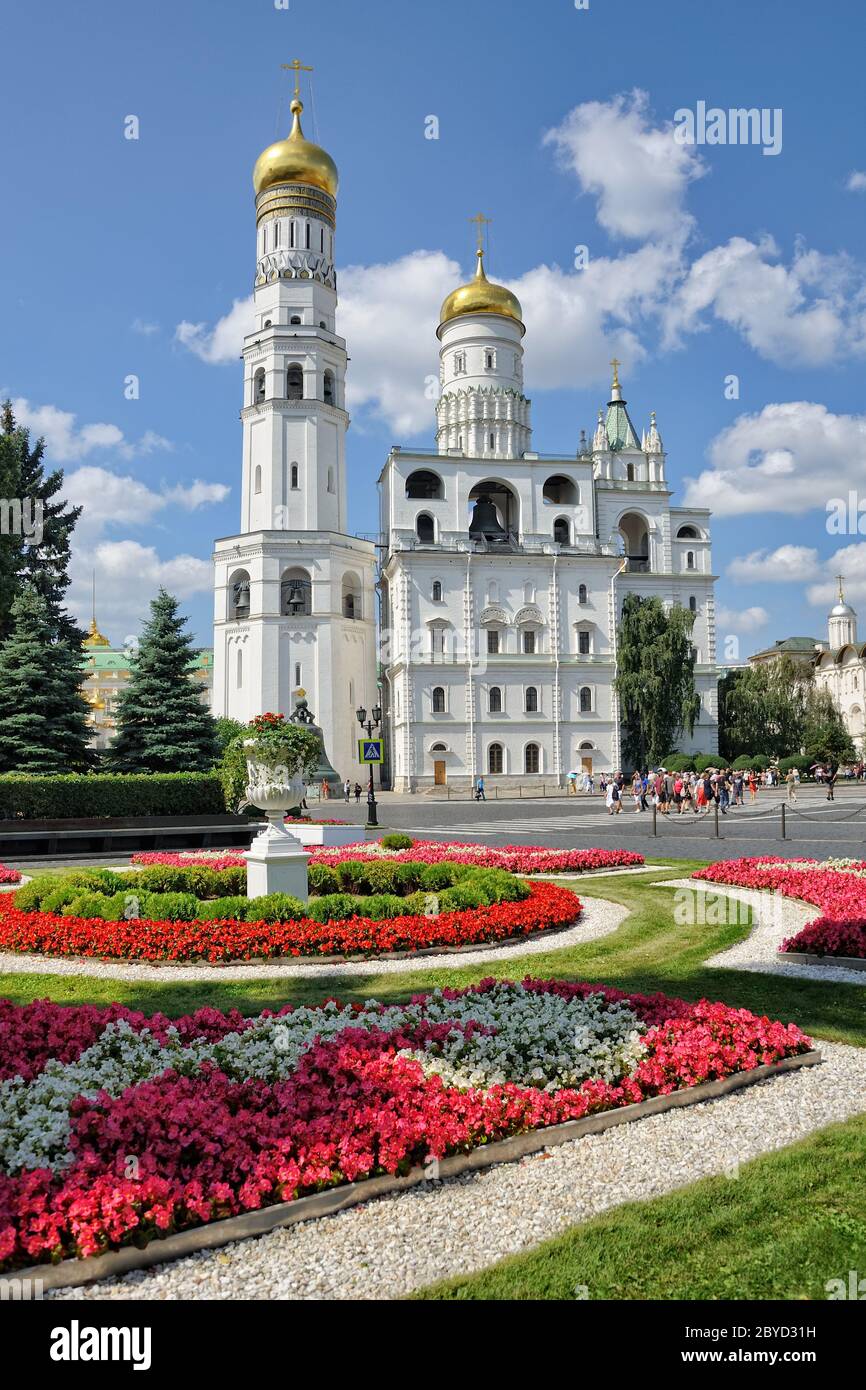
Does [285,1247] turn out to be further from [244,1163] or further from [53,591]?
[53,591]

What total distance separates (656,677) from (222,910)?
4808cm

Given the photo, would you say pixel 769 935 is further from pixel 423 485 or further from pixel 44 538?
pixel 423 485

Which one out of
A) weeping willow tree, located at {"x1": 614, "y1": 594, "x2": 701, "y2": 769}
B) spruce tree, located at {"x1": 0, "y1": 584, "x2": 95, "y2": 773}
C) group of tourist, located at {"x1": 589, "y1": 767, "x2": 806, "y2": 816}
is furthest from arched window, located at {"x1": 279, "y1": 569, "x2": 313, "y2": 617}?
spruce tree, located at {"x1": 0, "y1": 584, "x2": 95, "y2": 773}

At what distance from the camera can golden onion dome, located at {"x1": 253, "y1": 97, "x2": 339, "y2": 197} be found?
55.0 m

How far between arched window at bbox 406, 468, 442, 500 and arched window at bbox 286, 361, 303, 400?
8.73 meters

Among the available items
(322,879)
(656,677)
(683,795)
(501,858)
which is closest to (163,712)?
(501,858)

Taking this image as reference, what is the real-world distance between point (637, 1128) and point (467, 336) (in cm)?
6209

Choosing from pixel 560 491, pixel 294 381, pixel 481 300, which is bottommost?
pixel 560 491

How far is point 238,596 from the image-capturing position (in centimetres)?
5531

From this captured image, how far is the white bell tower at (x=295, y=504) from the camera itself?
53.0 meters

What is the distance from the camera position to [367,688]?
55.9 metres

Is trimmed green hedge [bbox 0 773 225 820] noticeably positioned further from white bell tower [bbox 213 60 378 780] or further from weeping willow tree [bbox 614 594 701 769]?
weeping willow tree [bbox 614 594 701 769]

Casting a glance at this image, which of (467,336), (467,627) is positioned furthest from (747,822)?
(467,336)

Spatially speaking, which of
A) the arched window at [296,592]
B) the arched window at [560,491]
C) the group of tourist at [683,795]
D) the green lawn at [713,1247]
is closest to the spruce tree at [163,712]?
the group of tourist at [683,795]
